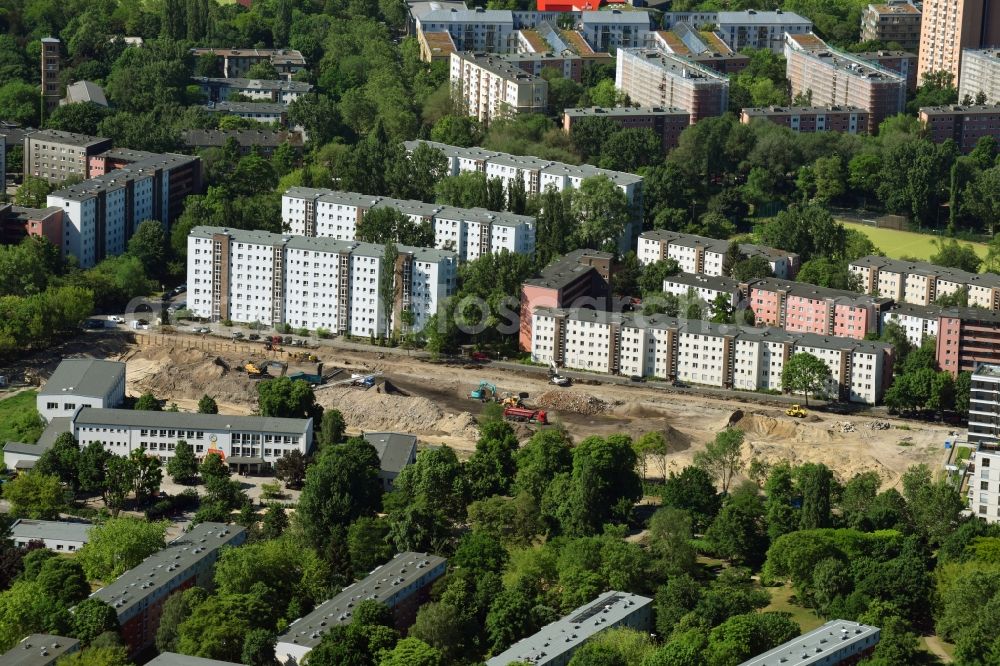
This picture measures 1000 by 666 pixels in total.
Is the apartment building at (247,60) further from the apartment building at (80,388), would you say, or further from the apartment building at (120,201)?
the apartment building at (80,388)

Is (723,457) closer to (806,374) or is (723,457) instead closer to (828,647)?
(806,374)

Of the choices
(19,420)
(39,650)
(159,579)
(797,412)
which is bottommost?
(39,650)

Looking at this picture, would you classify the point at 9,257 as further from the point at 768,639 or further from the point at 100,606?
the point at 768,639

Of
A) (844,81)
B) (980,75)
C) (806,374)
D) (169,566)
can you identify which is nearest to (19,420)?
(169,566)

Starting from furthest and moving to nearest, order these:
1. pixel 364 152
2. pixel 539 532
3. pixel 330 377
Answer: pixel 364 152
pixel 330 377
pixel 539 532

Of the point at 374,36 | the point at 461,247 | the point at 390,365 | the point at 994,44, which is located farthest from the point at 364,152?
the point at 994,44
